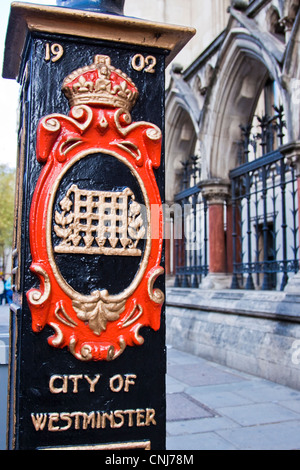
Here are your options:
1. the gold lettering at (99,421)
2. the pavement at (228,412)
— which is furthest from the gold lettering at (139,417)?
the pavement at (228,412)

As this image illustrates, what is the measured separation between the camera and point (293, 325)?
5387 mm

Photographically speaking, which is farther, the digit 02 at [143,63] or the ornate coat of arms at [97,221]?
the digit 02 at [143,63]

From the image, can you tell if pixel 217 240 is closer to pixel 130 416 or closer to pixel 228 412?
pixel 228 412

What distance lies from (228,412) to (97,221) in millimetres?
3254

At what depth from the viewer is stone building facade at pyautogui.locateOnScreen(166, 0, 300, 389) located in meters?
5.88

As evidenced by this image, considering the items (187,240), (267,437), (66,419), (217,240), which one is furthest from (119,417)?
(187,240)

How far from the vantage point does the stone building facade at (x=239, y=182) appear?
232 inches

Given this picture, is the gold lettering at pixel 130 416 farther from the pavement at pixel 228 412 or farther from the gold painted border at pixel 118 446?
the pavement at pixel 228 412

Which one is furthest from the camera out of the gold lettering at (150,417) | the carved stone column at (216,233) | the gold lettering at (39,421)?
the carved stone column at (216,233)

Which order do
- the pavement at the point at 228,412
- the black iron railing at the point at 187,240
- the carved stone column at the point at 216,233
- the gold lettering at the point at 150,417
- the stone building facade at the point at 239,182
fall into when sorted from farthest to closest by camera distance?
the black iron railing at the point at 187,240
the carved stone column at the point at 216,233
the stone building facade at the point at 239,182
the pavement at the point at 228,412
the gold lettering at the point at 150,417

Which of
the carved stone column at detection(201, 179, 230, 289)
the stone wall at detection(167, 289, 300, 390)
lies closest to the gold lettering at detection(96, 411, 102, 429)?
the stone wall at detection(167, 289, 300, 390)

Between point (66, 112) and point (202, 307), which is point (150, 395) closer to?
point (66, 112)

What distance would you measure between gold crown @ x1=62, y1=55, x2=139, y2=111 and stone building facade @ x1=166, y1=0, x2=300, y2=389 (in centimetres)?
433
